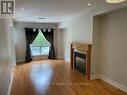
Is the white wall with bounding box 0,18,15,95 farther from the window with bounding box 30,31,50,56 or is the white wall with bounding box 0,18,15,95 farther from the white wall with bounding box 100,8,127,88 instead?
the window with bounding box 30,31,50,56

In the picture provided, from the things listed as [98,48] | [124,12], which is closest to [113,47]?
[98,48]

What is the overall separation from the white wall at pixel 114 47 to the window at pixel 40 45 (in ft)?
16.2

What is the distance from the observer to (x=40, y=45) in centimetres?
891

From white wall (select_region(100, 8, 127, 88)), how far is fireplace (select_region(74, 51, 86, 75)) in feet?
2.35

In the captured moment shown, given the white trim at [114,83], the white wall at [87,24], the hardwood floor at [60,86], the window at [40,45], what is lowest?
the hardwood floor at [60,86]

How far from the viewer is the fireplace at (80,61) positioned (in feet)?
17.4

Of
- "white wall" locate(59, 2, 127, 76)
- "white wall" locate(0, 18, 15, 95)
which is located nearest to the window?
"white wall" locate(59, 2, 127, 76)

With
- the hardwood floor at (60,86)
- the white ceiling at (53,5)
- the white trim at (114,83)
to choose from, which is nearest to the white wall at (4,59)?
the hardwood floor at (60,86)

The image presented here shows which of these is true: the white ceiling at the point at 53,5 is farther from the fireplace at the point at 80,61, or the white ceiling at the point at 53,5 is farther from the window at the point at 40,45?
the window at the point at 40,45

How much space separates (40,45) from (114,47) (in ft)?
18.6

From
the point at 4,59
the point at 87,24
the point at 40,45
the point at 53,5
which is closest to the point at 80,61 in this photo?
the point at 87,24

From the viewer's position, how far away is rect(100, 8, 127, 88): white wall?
3791 mm

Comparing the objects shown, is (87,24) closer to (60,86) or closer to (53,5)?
(53,5)

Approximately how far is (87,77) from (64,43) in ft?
Result: 14.1
